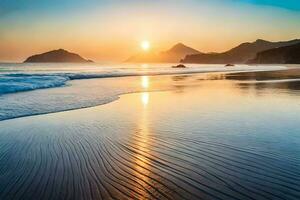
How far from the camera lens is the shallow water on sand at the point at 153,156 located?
14.6 feet

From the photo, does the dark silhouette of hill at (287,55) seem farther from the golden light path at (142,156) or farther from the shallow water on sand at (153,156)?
the golden light path at (142,156)

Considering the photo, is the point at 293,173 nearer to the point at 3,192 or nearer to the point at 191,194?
the point at 191,194

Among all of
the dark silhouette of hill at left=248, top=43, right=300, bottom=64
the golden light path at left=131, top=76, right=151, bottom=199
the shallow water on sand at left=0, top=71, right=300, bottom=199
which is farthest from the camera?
the dark silhouette of hill at left=248, top=43, right=300, bottom=64

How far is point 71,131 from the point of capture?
28.1ft

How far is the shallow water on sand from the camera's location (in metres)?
4.45

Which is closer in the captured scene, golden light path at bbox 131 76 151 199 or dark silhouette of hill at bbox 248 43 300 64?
golden light path at bbox 131 76 151 199

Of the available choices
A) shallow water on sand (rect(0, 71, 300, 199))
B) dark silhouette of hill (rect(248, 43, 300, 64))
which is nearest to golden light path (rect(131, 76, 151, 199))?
shallow water on sand (rect(0, 71, 300, 199))

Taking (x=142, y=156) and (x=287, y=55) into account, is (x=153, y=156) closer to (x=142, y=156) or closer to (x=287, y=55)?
(x=142, y=156)

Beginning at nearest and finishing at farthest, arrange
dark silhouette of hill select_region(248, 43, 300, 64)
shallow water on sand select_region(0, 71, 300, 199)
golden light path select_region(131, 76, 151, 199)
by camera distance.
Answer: shallow water on sand select_region(0, 71, 300, 199) → golden light path select_region(131, 76, 151, 199) → dark silhouette of hill select_region(248, 43, 300, 64)

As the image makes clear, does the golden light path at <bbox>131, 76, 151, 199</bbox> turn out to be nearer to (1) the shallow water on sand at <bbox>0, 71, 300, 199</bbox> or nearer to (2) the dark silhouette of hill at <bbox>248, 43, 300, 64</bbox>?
(1) the shallow water on sand at <bbox>0, 71, 300, 199</bbox>

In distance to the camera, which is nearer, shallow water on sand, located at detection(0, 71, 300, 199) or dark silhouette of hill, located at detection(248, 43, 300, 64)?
shallow water on sand, located at detection(0, 71, 300, 199)

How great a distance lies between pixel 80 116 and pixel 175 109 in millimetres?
3889

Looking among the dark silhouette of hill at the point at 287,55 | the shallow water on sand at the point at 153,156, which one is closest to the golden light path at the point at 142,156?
the shallow water on sand at the point at 153,156

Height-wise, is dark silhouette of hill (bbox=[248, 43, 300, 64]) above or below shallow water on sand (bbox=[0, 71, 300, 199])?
below
